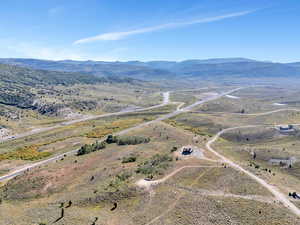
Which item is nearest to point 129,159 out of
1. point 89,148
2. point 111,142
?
point 89,148

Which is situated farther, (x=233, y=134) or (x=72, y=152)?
(x=233, y=134)

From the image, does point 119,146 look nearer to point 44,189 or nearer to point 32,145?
point 44,189

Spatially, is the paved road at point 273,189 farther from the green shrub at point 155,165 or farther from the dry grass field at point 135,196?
the green shrub at point 155,165

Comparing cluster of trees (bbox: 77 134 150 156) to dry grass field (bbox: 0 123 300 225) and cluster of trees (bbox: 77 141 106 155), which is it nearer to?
cluster of trees (bbox: 77 141 106 155)

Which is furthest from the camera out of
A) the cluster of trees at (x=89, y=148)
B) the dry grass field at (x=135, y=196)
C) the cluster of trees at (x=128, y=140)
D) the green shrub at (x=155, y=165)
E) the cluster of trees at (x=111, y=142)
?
the cluster of trees at (x=128, y=140)

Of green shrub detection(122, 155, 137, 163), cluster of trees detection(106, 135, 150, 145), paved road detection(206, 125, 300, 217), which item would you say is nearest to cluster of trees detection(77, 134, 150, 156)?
cluster of trees detection(106, 135, 150, 145)

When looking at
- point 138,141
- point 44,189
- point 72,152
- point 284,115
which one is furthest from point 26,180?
point 284,115

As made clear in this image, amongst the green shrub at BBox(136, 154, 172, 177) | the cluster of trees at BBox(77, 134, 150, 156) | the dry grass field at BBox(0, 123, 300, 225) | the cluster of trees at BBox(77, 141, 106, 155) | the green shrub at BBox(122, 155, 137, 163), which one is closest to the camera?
the dry grass field at BBox(0, 123, 300, 225)

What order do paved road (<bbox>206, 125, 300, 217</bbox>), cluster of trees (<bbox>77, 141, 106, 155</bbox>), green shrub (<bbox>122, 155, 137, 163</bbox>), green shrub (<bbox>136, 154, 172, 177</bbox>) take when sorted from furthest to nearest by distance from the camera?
cluster of trees (<bbox>77, 141, 106, 155</bbox>) < green shrub (<bbox>122, 155, 137, 163</bbox>) < green shrub (<bbox>136, 154, 172, 177</bbox>) < paved road (<bbox>206, 125, 300, 217</bbox>)

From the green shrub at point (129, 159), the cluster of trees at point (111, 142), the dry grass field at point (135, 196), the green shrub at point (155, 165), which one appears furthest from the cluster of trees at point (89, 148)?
the green shrub at point (155, 165)

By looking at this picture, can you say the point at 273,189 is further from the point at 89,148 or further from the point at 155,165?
the point at 89,148

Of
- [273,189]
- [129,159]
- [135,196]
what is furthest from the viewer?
[129,159]
